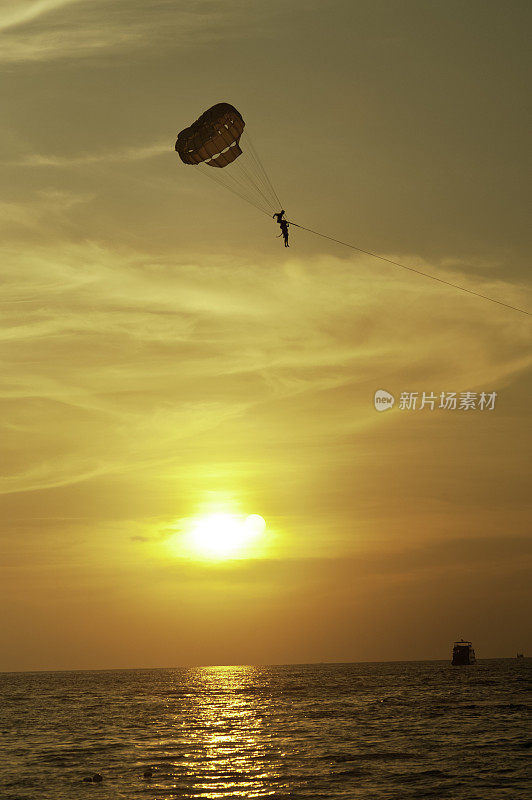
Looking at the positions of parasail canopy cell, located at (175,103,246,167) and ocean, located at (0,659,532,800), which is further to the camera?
parasail canopy cell, located at (175,103,246,167)

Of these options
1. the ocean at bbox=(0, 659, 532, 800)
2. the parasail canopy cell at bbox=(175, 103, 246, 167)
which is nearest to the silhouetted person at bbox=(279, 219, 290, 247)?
the parasail canopy cell at bbox=(175, 103, 246, 167)

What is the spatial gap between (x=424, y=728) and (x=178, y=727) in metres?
18.9

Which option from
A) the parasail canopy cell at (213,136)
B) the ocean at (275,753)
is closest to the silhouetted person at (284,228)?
the parasail canopy cell at (213,136)

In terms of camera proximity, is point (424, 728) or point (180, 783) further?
point (424, 728)

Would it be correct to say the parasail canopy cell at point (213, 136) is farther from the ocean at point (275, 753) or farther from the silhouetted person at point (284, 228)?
the ocean at point (275, 753)

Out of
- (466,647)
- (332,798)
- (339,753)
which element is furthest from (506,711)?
(466,647)

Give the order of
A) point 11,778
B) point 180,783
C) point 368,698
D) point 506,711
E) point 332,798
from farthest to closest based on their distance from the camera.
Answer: point 368,698
point 506,711
point 11,778
point 180,783
point 332,798

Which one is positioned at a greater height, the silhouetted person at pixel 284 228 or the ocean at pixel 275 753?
the silhouetted person at pixel 284 228

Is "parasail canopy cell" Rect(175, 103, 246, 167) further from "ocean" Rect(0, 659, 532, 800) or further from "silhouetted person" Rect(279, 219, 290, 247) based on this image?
"ocean" Rect(0, 659, 532, 800)

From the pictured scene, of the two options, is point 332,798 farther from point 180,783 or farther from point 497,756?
point 497,756

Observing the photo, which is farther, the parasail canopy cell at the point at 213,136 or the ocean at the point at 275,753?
the parasail canopy cell at the point at 213,136

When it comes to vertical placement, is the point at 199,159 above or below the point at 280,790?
above

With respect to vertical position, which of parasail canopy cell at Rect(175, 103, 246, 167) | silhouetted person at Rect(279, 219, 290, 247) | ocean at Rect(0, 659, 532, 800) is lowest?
ocean at Rect(0, 659, 532, 800)

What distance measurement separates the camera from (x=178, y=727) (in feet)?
219
